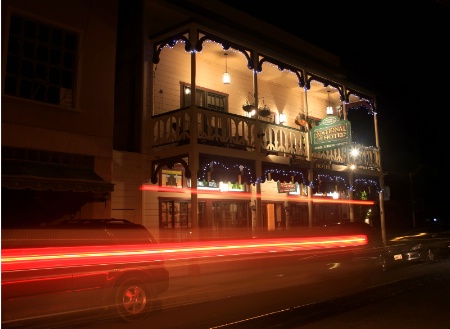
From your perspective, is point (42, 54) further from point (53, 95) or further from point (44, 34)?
point (53, 95)

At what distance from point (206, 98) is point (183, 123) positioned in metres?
3.16

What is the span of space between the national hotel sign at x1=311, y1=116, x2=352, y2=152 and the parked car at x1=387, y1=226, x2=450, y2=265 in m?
3.77

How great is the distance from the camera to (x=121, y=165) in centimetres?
1323

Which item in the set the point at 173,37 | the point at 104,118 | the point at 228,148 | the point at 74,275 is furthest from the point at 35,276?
the point at 173,37

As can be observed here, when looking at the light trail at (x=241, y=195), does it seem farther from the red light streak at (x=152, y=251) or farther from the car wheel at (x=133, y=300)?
the car wheel at (x=133, y=300)

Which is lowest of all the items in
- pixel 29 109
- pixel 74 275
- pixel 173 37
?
pixel 74 275

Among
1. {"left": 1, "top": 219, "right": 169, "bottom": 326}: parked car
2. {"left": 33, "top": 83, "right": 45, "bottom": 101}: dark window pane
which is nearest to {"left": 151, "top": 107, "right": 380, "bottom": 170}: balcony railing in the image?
{"left": 33, "top": 83, "right": 45, "bottom": 101}: dark window pane

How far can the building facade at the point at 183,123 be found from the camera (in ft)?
39.5

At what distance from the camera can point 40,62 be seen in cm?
1166

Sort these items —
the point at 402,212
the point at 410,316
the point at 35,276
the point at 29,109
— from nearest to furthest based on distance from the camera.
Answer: the point at 35,276
the point at 410,316
the point at 29,109
the point at 402,212

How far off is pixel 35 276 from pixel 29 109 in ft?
19.5

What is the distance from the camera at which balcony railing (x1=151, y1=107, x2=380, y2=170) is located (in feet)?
42.8

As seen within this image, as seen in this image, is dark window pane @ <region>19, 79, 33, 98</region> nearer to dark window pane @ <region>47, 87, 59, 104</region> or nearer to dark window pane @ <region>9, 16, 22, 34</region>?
dark window pane @ <region>47, 87, 59, 104</region>

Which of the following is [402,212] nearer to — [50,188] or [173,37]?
[173,37]
